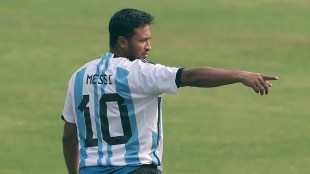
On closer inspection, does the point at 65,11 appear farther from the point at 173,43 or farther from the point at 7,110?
the point at 7,110

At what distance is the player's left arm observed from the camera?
329 inches

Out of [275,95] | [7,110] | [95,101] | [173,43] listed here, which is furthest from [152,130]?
[173,43]

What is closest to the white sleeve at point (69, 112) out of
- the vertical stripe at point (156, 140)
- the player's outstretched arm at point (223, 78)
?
the vertical stripe at point (156, 140)

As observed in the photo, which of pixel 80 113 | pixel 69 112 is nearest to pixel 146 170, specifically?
pixel 80 113

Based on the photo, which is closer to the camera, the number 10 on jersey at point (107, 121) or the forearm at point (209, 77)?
the forearm at point (209, 77)

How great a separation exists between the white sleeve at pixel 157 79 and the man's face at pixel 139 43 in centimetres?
22

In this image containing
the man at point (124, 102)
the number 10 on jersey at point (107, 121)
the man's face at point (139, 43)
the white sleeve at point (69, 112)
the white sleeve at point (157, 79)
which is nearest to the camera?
the white sleeve at point (157, 79)

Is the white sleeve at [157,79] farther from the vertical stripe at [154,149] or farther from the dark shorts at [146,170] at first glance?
the dark shorts at [146,170]

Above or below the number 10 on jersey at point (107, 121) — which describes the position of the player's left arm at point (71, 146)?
below

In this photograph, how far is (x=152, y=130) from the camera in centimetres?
782

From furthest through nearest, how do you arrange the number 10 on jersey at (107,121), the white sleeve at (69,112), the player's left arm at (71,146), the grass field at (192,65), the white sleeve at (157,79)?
the grass field at (192,65) < the player's left arm at (71,146) < the white sleeve at (69,112) < the number 10 on jersey at (107,121) < the white sleeve at (157,79)

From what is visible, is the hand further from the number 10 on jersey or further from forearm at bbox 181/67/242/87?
the number 10 on jersey

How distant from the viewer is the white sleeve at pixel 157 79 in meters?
7.54

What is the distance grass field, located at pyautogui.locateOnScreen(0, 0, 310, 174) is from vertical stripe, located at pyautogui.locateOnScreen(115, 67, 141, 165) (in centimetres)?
646
